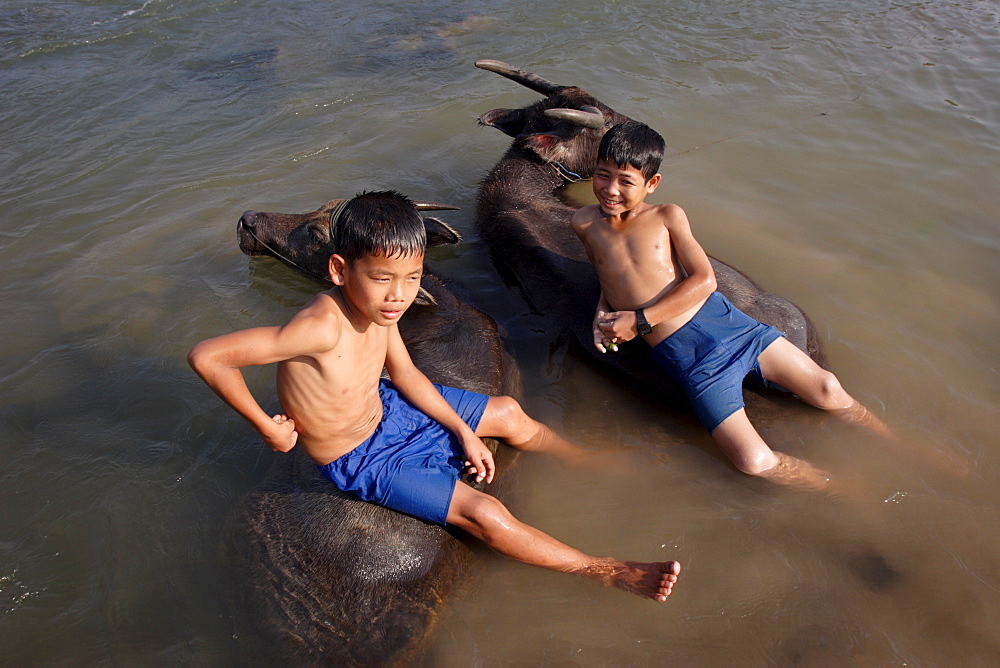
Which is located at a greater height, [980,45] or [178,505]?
[980,45]

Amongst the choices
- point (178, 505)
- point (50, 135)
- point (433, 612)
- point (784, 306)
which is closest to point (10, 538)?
point (178, 505)

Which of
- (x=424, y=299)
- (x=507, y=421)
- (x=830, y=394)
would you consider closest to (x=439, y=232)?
(x=424, y=299)

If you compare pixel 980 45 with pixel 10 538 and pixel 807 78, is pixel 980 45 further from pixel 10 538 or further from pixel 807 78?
pixel 10 538

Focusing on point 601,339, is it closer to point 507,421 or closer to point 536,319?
point 507,421

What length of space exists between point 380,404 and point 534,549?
80 centimetres

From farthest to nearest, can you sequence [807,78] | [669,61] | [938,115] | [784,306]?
[669,61], [807,78], [938,115], [784,306]

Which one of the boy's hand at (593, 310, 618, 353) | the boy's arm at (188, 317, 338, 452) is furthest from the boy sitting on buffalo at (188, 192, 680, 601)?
the boy's hand at (593, 310, 618, 353)

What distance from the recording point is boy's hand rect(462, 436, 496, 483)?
2.71 meters

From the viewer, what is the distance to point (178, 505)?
9.71 feet

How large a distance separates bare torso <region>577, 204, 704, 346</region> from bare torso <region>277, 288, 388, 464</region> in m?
1.25

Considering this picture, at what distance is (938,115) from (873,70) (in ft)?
3.59

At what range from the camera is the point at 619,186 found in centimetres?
320

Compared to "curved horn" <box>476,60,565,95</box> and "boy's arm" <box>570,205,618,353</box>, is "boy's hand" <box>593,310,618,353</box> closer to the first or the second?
"boy's arm" <box>570,205,618,353</box>

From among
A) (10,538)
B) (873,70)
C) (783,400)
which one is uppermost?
(873,70)
